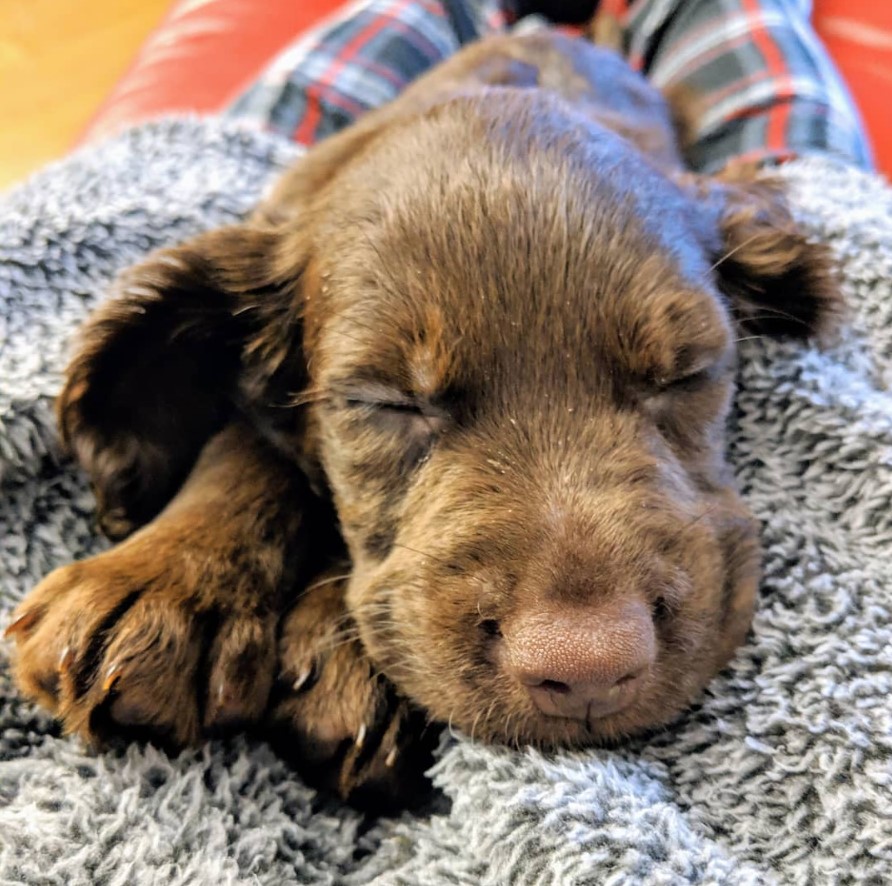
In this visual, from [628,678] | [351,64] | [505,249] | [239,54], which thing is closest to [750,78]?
[351,64]

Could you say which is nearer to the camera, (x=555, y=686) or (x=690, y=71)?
(x=555, y=686)

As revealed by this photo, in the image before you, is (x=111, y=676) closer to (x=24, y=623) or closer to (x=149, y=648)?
(x=149, y=648)

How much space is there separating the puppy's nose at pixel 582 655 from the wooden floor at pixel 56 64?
3833mm

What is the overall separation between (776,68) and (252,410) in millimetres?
1954

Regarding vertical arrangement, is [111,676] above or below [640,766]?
above

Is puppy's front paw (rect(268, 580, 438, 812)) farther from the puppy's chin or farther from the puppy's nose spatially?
the puppy's nose

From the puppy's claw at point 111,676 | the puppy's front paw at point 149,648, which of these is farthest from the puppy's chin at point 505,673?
the puppy's claw at point 111,676

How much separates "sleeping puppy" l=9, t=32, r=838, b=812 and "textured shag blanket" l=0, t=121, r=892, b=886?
0.21 feet

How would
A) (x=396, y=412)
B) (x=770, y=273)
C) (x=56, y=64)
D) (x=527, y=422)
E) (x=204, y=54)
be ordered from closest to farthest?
(x=527, y=422)
(x=396, y=412)
(x=770, y=273)
(x=204, y=54)
(x=56, y=64)

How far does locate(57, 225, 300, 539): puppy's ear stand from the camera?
1625 mm

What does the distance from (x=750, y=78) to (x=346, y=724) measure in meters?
2.34

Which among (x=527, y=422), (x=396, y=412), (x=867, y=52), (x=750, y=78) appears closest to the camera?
(x=527, y=422)

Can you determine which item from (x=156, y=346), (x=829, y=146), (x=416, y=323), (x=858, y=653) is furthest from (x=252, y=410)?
(x=829, y=146)

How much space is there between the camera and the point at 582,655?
104 centimetres
